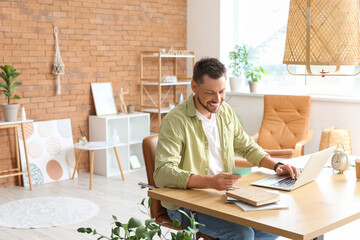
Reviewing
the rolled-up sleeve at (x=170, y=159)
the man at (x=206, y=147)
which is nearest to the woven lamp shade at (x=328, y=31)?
the man at (x=206, y=147)

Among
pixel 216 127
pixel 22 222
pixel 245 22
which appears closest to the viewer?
pixel 216 127

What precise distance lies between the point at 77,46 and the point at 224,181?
4.07 meters

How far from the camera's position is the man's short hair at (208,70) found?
8.52 feet

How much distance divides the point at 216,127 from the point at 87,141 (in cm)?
344

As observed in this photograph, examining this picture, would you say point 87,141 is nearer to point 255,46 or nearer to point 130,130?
point 130,130

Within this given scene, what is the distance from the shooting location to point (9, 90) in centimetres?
499

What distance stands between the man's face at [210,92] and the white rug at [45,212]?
7.00 ft

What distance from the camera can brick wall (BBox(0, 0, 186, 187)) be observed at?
5.34m

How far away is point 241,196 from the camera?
83.3 inches

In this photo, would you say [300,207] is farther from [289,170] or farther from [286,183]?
[289,170]

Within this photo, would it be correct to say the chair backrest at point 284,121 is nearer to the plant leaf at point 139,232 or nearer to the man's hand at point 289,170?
the man's hand at point 289,170

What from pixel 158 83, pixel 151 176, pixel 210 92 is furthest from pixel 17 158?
pixel 210 92

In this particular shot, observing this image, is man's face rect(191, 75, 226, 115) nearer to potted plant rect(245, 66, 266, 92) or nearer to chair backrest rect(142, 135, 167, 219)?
chair backrest rect(142, 135, 167, 219)

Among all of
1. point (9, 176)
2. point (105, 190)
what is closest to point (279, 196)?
point (105, 190)
